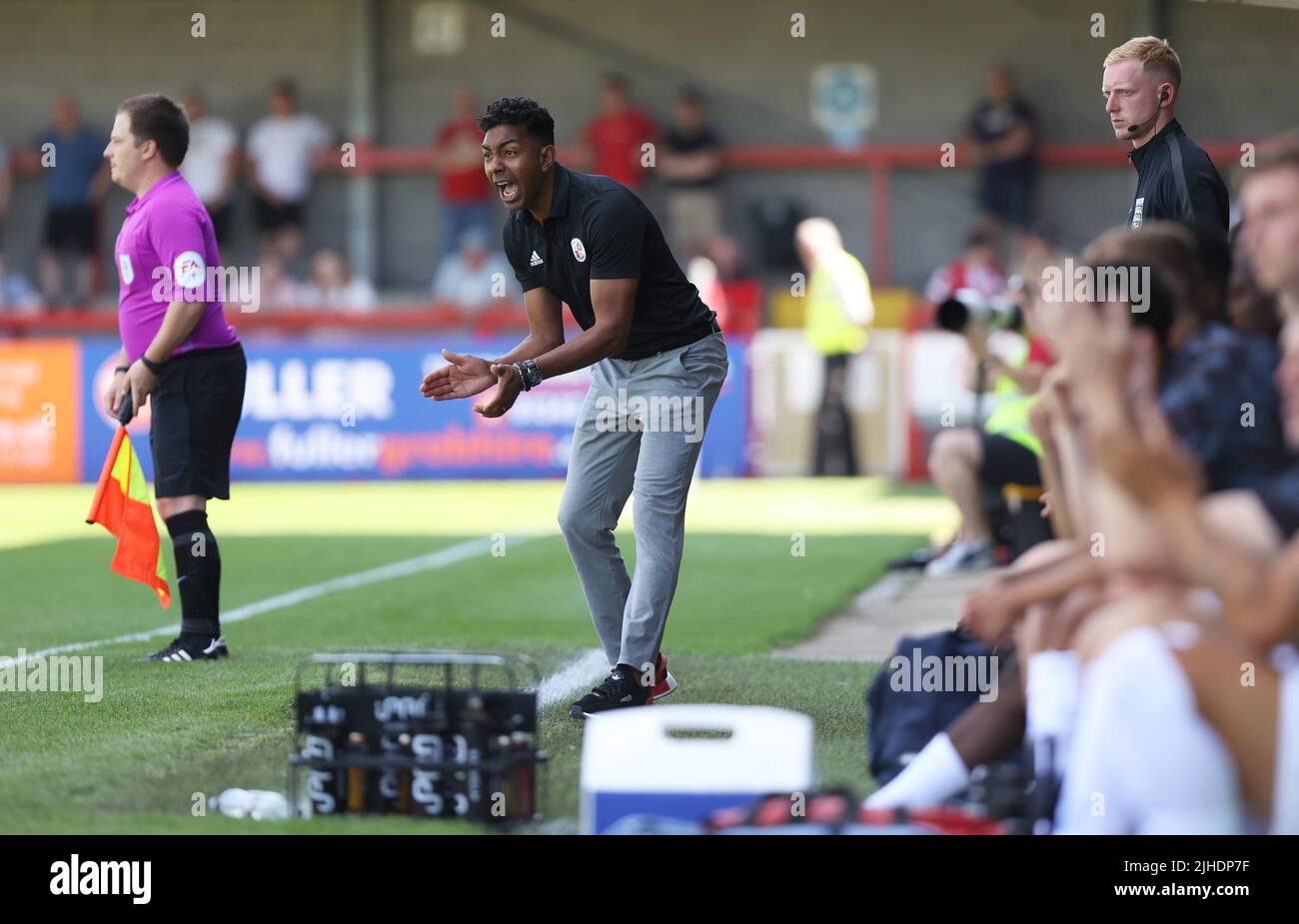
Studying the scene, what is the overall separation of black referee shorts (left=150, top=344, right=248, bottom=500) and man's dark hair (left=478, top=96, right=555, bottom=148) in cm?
200

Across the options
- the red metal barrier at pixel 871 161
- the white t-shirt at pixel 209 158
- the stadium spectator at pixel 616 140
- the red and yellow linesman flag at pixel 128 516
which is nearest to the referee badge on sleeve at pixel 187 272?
the red and yellow linesman flag at pixel 128 516

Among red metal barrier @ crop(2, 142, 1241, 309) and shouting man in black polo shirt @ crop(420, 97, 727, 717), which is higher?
red metal barrier @ crop(2, 142, 1241, 309)

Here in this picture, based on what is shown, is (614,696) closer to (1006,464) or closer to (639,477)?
(639,477)

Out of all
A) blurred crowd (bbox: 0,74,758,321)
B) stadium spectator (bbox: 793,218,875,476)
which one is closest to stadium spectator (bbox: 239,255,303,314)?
blurred crowd (bbox: 0,74,758,321)

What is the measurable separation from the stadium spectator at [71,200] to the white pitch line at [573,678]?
17.4m

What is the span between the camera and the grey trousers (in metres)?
7.11

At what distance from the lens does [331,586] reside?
11.4m

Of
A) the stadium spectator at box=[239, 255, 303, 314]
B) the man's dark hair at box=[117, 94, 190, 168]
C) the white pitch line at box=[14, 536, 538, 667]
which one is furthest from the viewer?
the stadium spectator at box=[239, 255, 303, 314]

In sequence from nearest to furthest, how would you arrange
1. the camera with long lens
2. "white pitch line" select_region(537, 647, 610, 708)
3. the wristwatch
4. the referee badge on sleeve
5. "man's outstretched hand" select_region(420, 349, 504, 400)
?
"man's outstretched hand" select_region(420, 349, 504, 400) → the wristwatch → "white pitch line" select_region(537, 647, 610, 708) → the referee badge on sleeve → the camera with long lens

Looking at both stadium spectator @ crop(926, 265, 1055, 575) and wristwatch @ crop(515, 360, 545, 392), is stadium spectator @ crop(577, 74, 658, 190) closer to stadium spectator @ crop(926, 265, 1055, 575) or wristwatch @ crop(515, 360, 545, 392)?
stadium spectator @ crop(926, 265, 1055, 575)

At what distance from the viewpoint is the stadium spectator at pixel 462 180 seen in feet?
78.8

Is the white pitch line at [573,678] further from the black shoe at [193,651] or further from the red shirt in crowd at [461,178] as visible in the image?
the red shirt in crowd at [461,178]
